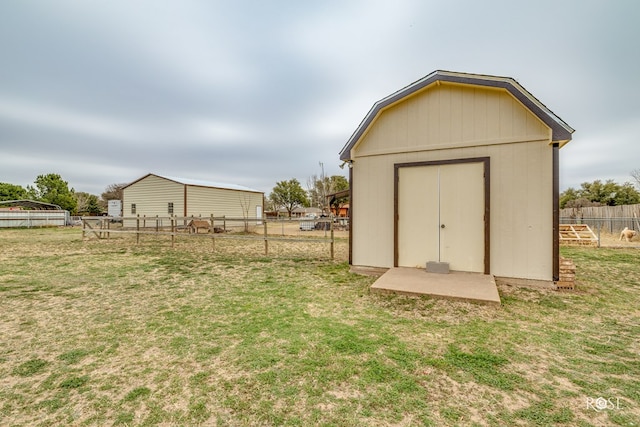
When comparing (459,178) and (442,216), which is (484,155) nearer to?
(459,178)

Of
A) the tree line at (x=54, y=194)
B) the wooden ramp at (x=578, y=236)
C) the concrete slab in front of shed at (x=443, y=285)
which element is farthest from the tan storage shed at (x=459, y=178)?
the tree line at (x=54, y=194)

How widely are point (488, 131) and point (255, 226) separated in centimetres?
2150

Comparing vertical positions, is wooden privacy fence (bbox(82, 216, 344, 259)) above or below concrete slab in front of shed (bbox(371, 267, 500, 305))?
above

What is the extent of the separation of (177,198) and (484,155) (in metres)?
19.7

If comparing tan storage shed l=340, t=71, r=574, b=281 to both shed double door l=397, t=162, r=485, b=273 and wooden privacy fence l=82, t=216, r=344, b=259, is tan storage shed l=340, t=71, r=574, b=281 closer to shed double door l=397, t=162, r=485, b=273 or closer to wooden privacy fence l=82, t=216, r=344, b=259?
shed double door l=397, t=162, r=485, b=273

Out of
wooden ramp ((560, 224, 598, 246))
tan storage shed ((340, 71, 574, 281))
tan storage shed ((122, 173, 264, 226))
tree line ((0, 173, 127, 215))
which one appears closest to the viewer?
tan storage shed ((340, 71, 574, 281))

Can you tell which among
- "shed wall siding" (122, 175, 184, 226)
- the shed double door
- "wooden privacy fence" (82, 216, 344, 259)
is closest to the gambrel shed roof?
the shed double door

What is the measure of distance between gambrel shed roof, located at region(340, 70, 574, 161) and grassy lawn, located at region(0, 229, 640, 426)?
112 inches

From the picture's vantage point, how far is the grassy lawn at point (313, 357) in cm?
182

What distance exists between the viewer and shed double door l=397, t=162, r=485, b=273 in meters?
5.16

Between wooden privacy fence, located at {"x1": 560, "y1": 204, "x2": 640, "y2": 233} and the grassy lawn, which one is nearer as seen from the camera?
the grassy lawn

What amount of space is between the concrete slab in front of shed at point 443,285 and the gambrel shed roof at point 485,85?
2.82 m

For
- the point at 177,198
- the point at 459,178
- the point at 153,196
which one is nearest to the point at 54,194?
the point at 153,196

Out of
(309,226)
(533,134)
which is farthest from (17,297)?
(309,226)
